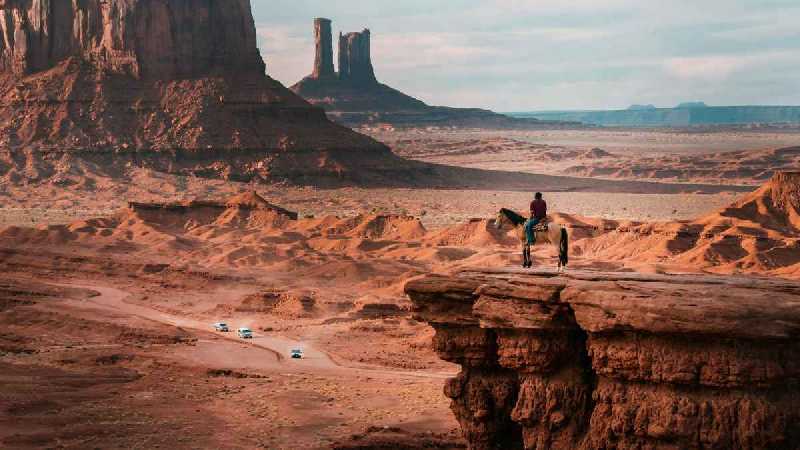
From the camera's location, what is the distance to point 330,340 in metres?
38.8

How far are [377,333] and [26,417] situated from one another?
14.3 m

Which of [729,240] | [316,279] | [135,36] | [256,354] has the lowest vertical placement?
[316,279]

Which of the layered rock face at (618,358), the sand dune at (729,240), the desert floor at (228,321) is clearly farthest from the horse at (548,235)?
the sand dune at (729,240)

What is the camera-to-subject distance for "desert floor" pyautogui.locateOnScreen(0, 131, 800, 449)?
90.2 feet

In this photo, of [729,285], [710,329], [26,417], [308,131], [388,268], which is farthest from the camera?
[308,131]

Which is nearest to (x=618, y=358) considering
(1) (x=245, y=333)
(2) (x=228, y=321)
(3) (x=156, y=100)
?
(1) (x=245, y=333)

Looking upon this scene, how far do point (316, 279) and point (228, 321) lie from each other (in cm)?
762

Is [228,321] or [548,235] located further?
[228,321]

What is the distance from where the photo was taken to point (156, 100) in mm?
103625

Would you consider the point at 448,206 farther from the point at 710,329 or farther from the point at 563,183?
the point at 710,329

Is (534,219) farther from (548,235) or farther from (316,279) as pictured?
(316,279)

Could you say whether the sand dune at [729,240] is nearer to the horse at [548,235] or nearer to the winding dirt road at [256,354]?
the winding dirt road at [256,354]

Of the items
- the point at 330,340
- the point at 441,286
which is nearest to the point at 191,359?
the point at 330,340

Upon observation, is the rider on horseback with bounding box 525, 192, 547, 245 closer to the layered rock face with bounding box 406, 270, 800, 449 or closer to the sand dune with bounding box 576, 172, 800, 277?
the layered rock face with bounding box 406, 270, 800, 449
